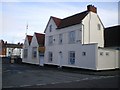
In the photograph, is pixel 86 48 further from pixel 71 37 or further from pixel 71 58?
pixel 71 37

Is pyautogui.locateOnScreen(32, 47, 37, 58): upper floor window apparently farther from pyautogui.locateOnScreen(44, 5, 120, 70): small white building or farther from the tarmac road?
the tarmac road

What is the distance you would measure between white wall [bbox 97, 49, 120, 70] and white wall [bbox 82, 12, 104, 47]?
294cm

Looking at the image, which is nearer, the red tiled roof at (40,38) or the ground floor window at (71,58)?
→ the ground floor window at (71,58)

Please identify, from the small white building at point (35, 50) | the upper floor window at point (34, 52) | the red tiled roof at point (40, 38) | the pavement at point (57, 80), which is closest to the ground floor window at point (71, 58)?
the pavement at point (57, 80)

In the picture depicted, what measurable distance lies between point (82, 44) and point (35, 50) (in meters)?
16.3

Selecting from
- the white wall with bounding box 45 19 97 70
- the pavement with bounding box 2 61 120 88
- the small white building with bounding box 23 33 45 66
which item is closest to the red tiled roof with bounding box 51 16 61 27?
the white wall with bounding box 45 19 97 70

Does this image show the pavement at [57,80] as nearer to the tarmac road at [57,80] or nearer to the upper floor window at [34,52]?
the tarmac road at [57,80]

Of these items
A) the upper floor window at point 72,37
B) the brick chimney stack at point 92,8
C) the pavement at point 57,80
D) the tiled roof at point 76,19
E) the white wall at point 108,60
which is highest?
the brick chimney stack at point 92,8

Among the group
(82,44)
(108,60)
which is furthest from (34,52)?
(108,60)

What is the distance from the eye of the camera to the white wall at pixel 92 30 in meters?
29.0

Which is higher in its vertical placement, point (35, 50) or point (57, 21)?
point (57, 21)

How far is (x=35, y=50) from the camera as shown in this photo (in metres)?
42.1

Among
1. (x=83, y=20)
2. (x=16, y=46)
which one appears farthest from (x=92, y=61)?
(x=16, y=46)

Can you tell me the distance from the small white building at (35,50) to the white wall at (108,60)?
14.3m
